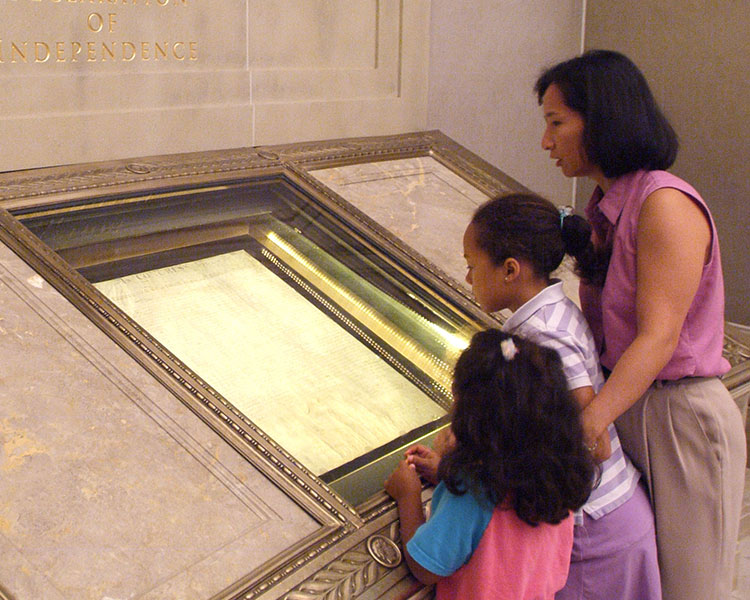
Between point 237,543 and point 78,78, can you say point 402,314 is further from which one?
point 78,78

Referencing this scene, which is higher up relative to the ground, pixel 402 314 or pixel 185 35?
pixel 185 35

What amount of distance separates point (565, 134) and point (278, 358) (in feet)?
2.85

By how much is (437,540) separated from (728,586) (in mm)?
796

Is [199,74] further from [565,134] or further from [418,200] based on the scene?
[565,134]

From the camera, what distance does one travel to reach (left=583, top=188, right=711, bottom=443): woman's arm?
1.59 meters

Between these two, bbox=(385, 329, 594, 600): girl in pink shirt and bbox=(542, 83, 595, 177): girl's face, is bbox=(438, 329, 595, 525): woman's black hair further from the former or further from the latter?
bbox=(542, 83, 595, 177): girl's face

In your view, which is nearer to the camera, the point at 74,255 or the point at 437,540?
the point at 437,540

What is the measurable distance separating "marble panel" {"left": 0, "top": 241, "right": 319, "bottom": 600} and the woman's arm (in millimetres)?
623

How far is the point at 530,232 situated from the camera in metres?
1.69

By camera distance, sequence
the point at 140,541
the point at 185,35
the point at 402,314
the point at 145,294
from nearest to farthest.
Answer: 1. the point at 140,541
2. the point at 145,294
3. the point at 402,314
4. the point at 185,35

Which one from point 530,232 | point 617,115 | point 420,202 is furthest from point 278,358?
point 420,202

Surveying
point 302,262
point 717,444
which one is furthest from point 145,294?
point 717,444

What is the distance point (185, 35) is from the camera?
3.16 m

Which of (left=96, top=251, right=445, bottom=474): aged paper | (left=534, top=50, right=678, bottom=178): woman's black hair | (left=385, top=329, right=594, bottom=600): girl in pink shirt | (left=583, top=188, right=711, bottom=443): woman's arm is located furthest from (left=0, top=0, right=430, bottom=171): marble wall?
(left=583, top=188, right=711, bottom=443): woman's arm
